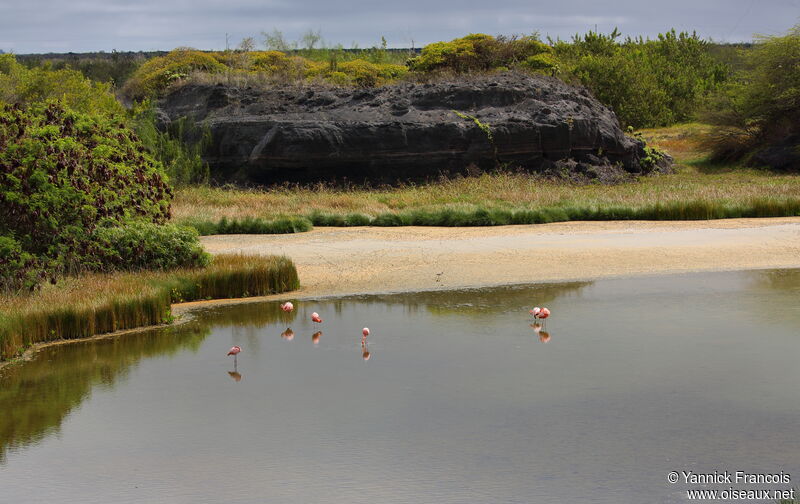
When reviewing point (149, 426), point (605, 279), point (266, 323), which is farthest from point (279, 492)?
point (605, 279)

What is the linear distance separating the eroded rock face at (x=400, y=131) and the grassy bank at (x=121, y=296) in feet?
39.5

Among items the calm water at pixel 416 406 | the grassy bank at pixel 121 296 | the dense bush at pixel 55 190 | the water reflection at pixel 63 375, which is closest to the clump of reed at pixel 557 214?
the grassy bank at pixel 121 296

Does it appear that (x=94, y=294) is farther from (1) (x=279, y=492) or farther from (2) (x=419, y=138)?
(2) (x=419, y=138)

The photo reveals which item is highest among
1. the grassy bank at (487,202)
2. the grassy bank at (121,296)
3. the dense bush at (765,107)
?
the dense bush at (765,107)

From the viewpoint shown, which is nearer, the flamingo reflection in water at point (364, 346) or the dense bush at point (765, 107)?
the flamingo reflection in water at point (364, 346)

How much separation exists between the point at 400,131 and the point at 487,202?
5.47 m

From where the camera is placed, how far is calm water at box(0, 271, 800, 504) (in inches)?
280

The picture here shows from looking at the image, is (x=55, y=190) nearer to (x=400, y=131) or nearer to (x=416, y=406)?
(x=416, y=406)

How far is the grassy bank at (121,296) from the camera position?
11555mm

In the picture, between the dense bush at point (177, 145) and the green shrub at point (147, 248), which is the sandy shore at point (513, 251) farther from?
the dense bush at point (177, 145)

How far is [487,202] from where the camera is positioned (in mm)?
22438

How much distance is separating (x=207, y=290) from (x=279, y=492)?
7.57m

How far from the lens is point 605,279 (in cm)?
1505

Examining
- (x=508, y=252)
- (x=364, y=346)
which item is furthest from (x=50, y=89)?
(x=364, y=346)
